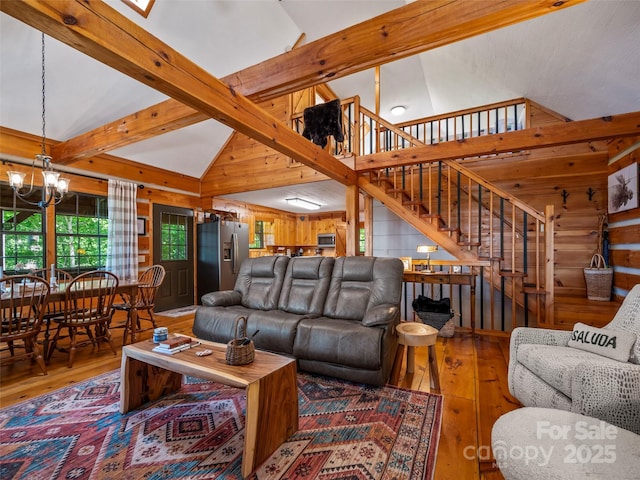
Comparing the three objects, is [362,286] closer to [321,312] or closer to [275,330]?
[321,312]

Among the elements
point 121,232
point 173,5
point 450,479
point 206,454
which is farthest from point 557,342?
point 121,232

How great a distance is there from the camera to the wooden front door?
5.38 metres

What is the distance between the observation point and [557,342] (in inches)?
79.1

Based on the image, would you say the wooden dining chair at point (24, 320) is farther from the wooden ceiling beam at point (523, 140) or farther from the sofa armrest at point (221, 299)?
the wooden ceiling beam at point (523, 140)

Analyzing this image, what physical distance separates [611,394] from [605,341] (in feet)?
2.24

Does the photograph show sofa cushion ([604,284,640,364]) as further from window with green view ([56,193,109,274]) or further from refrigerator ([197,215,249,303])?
window with green view ([56,193,109,274])

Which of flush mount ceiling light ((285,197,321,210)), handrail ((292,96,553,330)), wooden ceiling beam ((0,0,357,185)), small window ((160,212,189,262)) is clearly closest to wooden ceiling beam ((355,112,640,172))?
handrail ((292,96,553,330))

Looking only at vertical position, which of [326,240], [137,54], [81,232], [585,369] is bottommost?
[585,369]

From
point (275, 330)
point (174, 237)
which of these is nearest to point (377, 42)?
point (275, 330)

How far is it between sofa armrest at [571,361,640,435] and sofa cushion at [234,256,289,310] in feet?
8.32

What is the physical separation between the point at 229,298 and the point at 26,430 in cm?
180

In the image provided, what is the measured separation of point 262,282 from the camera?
138 inches

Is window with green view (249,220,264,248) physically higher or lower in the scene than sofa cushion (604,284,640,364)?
higher

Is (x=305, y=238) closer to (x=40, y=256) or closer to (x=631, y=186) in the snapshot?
(x=40, y=256)
